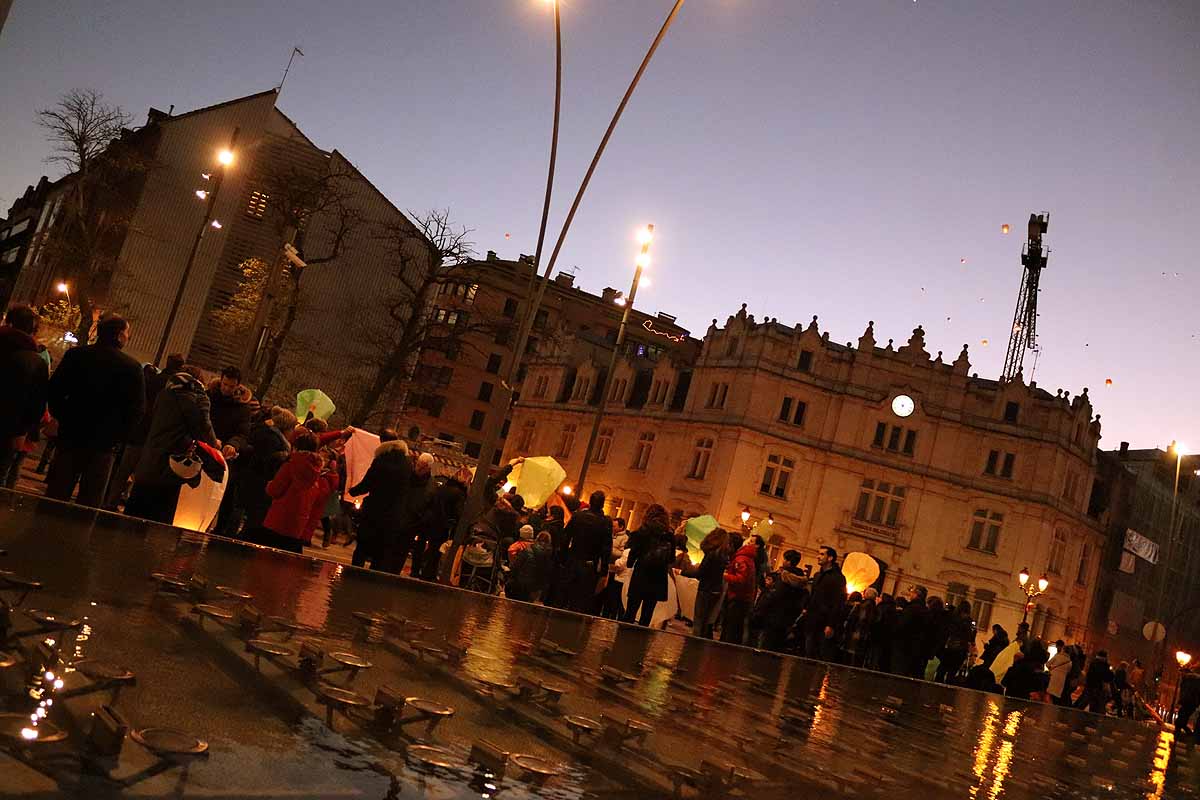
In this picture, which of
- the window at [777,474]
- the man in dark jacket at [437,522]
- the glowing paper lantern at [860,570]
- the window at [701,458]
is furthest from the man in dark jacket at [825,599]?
the window at [701,458]

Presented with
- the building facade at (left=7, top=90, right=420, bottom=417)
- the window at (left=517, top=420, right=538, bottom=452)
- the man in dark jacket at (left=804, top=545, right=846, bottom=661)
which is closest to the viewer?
the man in dark jacket at (left=804, top=545, right=846, bottom=661)

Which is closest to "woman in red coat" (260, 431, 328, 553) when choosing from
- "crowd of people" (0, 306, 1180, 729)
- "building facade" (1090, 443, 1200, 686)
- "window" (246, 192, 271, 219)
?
"crowd of people" (0, 306, 1180, 729)

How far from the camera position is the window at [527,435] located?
74438mm

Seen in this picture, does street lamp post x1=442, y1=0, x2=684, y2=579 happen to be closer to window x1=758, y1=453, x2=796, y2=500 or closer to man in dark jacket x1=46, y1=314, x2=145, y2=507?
man in dark jacket x1=46, y1=314, x2=145, y2=507

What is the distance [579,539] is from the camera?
13.8m

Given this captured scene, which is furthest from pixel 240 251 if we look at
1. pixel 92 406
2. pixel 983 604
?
pixel 983 604

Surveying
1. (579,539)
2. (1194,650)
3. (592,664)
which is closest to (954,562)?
(1194,650)

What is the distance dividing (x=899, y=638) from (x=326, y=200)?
26793 mm

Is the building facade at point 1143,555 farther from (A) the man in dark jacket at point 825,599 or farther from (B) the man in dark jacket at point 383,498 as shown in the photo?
(B) the man in dark jacket at point 383,498

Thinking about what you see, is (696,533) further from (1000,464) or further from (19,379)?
(1000,464)

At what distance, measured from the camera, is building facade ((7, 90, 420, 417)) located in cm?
4175

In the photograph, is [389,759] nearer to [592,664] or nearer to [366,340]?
[592,664]

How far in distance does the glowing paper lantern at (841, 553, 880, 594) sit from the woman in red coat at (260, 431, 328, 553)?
19.8 meters

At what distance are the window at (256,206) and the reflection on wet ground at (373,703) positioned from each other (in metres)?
39.0
